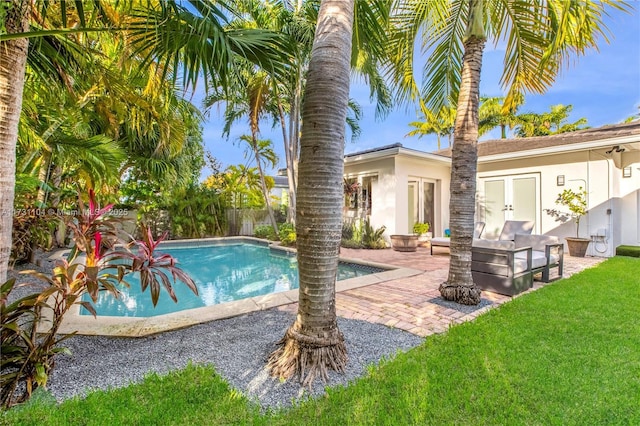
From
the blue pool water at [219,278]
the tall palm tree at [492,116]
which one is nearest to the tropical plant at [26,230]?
the blue pool water at [219,278]

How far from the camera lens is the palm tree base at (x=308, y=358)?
2934mm

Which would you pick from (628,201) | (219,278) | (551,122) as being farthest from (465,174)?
(551,122)

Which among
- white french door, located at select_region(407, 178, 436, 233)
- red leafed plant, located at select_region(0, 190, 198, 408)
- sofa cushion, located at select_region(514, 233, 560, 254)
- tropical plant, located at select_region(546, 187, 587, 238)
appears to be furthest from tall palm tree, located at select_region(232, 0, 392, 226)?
tropical plant, located at select_region(546, 187, 587, 238)

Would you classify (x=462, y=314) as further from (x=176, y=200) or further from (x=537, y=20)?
(x=176, y=200)

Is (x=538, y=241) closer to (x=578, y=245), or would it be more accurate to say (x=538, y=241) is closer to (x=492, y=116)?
(x=578, y=245)

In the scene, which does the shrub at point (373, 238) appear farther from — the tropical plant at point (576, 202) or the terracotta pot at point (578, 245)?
the tropical plant at point (576, 202)

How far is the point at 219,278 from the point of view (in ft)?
31.5

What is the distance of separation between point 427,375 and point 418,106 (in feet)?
19.9

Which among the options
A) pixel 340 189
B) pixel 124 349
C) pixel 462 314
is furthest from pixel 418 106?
pixel 124 349

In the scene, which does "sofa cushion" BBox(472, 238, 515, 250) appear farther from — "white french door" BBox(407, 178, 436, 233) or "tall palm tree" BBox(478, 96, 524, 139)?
"tall palm tree" BBox(478, 96, 524, 139)

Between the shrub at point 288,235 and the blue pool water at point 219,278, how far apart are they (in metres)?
0.53

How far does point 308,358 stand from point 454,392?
126 centimetres

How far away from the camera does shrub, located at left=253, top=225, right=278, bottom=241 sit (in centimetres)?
1553

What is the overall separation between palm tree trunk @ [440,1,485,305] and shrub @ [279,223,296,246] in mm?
A: 8536
